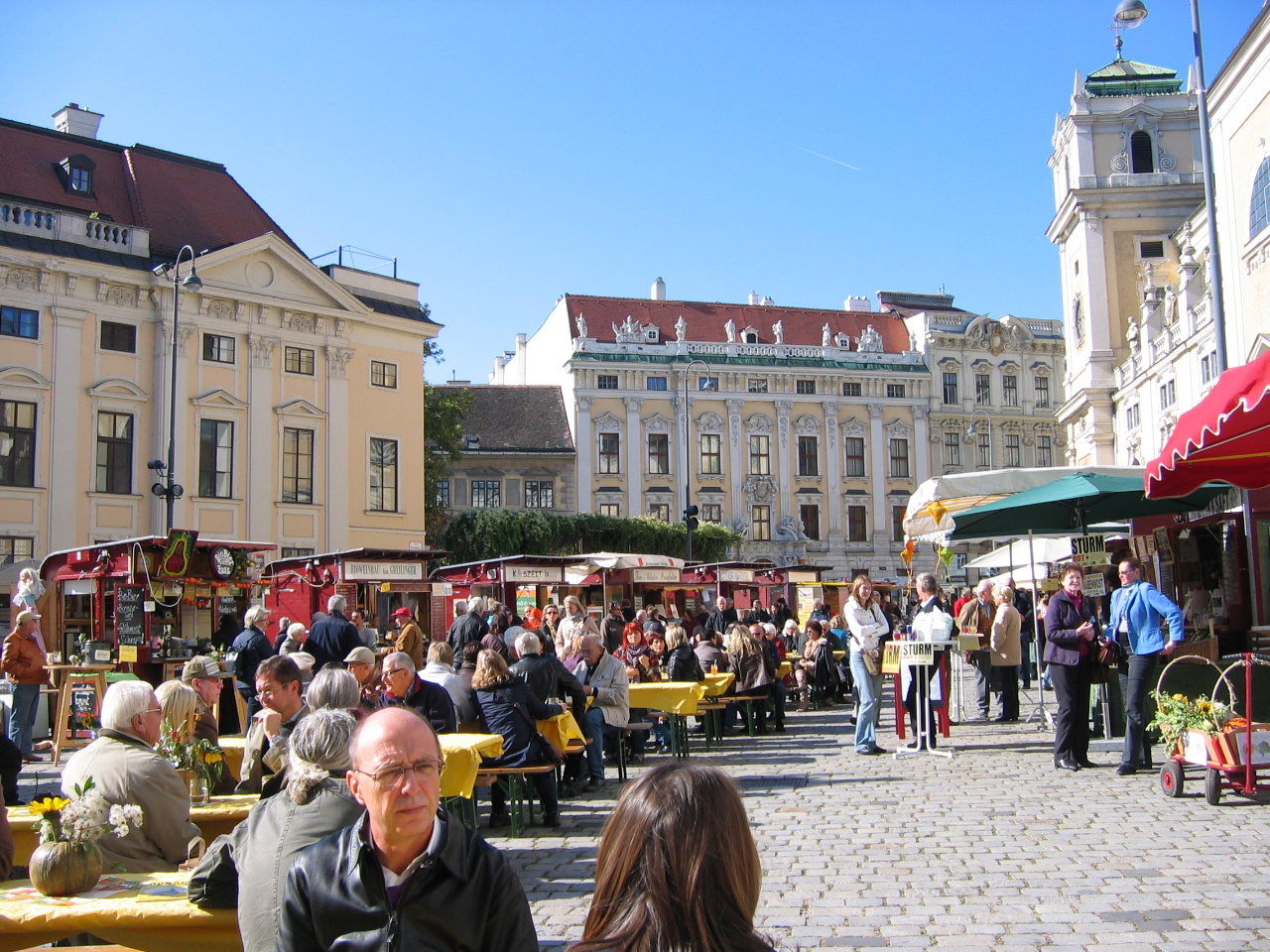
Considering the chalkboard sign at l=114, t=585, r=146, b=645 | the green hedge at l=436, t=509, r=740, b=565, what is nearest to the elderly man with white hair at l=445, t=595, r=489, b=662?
the chalkboard sign at l=114, t=585, r=146, b=645

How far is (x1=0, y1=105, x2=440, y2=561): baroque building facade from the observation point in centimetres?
2908

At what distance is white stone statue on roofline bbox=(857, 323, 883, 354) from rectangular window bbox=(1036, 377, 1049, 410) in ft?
32.2

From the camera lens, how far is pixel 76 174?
32406 mm

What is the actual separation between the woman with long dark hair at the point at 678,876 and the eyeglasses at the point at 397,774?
100cm

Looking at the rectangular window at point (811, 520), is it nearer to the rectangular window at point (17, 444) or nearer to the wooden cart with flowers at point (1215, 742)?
the rectangular window at point (17, 444)

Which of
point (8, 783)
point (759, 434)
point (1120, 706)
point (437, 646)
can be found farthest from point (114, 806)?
point (759, 434)

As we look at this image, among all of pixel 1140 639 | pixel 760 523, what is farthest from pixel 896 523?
pixel 1140 639

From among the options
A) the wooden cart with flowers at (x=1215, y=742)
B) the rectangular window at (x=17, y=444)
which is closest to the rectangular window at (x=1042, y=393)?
the rectangular window at (x=17, y=444)

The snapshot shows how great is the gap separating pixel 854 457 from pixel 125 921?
63737 mm

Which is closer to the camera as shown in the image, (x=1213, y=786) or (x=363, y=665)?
(x=1213, y=786)

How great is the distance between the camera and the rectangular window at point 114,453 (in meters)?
30.2

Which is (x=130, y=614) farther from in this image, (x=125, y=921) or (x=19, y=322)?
(x=19, y=322)

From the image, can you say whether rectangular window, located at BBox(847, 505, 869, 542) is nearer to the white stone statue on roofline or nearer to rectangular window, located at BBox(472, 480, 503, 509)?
the white stone statue on roofline

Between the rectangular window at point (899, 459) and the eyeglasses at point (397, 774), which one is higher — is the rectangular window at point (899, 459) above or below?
above
